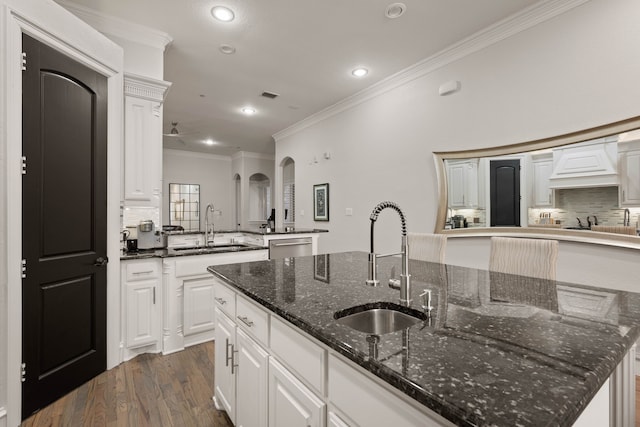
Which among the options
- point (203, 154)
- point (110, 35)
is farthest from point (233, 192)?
point (110, 35)

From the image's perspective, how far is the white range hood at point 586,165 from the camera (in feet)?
7.68

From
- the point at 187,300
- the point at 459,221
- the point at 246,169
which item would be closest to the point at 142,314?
the point at 187,300

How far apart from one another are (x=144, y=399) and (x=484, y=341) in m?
2.25

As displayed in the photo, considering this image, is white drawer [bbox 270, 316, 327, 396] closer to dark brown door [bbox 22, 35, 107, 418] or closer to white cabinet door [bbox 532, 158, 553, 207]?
dark brown door [bbox 22, 35, 107, 418]

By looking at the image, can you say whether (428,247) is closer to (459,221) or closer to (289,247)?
(459,221)

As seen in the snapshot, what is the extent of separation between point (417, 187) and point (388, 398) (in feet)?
10.9

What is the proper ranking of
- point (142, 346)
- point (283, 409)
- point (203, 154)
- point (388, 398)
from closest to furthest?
point (388, 398)
point (283, 409)
point (142, 346)
point (203, 154)

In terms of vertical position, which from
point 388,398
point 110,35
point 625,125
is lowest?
point 388,398

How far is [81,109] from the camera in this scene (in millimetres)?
2230

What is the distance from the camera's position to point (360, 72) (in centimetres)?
395

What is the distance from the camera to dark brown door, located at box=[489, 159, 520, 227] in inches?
115

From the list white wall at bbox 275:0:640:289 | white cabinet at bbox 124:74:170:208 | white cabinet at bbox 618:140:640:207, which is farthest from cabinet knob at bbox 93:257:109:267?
white cabinet at bbox 618:140:640:207

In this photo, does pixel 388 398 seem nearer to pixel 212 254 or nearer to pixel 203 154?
pixel 212 254

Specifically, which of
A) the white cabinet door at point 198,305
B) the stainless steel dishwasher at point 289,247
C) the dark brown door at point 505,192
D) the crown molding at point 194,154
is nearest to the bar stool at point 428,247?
the dark brown door at point 505,192
